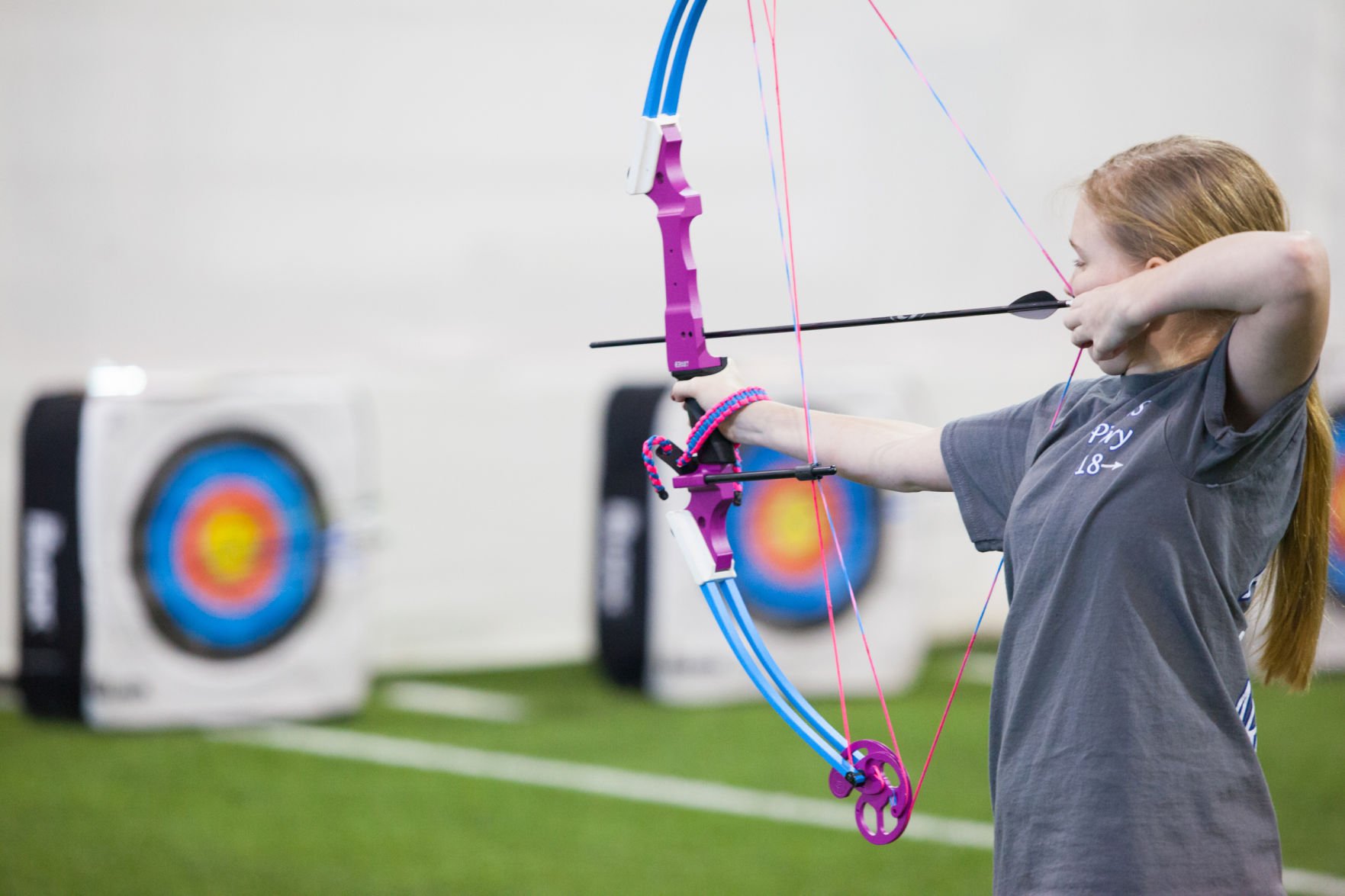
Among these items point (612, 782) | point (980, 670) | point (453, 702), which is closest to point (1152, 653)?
point (612, 782)

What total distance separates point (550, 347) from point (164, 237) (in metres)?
1.04

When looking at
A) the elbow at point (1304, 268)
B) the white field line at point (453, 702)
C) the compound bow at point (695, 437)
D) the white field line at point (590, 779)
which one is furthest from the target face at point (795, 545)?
the elbow at point (1304, 268)

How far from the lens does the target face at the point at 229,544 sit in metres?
3.30

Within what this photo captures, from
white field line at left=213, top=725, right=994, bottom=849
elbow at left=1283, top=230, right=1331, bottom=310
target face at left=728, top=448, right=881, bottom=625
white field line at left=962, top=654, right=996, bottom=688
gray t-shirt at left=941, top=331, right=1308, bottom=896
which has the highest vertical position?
elbow at left=1283, top=230, right=1331, bottom=310

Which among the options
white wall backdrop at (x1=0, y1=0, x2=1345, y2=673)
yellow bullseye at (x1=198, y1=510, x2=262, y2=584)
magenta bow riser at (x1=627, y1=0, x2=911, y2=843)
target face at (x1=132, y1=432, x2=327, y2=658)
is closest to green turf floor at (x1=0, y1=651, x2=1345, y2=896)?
target face at (x1=132, y1=432, x2=327, y2=658)

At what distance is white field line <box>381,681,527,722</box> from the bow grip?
2.17 meters

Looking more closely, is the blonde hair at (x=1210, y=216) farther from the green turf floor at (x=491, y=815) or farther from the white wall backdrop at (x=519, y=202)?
the white wall backdrop at (x=519, y=202)

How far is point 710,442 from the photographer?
1.40 metres

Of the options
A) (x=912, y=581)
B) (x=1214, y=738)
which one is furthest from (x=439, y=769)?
(x=1214, y=738)

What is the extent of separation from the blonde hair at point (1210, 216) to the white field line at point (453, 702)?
255cm

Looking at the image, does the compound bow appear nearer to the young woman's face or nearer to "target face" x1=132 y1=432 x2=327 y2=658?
the young woman's face

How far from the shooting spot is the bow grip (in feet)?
4.58

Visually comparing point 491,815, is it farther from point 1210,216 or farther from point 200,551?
point 1210,216

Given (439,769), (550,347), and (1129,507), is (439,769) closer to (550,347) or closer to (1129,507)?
(550,347)
